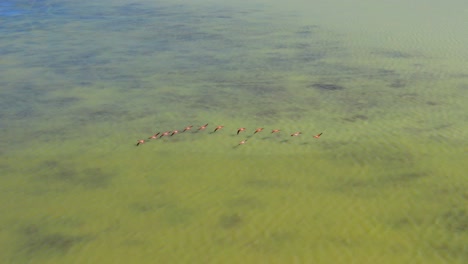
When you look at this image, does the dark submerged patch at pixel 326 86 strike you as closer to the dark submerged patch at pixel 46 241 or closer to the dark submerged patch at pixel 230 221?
the dark submerged patch at pixel 230 221

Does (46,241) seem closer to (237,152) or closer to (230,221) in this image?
(230,221)

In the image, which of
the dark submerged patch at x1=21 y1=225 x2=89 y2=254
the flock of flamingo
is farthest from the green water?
the flock of flamingo

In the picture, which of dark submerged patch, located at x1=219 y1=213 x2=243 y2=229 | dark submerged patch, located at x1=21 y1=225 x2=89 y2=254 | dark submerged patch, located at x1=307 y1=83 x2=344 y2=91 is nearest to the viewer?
dark submerged patch, located at x1=21 y1=225 x2=89 y2=254

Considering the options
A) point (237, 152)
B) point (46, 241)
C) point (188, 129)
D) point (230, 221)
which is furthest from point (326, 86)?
point (46, 241)

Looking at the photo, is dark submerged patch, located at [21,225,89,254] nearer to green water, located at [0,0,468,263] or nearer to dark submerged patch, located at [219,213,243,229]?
green water, located at [0,0,468,263]

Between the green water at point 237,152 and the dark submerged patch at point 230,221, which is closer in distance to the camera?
the green water at point 237,152

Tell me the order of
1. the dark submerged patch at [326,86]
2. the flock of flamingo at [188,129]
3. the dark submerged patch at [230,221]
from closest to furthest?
1. the dark submerged patch at [230,221]
2. the flock of flamingo at [188,129]
3. the dark submerged patch at [326,86]

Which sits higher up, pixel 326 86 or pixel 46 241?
pixel 326 86

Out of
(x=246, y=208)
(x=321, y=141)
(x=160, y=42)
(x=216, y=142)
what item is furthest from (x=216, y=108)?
(x=160, y=42)

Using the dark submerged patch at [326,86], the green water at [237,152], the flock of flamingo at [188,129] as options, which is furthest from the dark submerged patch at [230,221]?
the dark submerged patch at [326,86]
